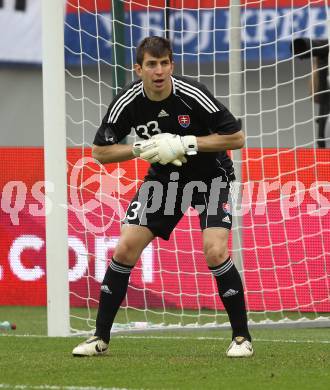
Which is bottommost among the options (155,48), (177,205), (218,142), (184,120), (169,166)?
(177,205)

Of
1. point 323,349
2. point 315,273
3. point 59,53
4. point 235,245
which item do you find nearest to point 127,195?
point 235,245

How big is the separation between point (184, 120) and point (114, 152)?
0.44 m

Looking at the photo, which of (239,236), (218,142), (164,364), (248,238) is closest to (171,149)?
Result: (218,142)

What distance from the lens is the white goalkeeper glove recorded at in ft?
19.9

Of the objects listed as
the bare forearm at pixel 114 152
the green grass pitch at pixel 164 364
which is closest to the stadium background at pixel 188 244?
the green grass pitch at pixel 164 364

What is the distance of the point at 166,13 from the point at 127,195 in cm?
167

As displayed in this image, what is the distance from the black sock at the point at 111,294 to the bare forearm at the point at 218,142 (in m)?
0.85

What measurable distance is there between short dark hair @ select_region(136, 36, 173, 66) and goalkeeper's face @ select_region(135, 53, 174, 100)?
0.07 feet

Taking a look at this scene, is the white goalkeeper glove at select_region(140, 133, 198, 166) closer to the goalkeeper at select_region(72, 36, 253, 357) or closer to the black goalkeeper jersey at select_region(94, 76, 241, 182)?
the goalkeeper at select_region(72, 36, 253, 357)

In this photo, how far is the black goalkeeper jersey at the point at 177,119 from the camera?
626cm

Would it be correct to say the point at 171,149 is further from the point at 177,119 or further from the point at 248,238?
the point at 248,238

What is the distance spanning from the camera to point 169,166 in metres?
6.44

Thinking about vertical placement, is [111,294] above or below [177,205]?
below

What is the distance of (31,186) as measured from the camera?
11055 millimetres
